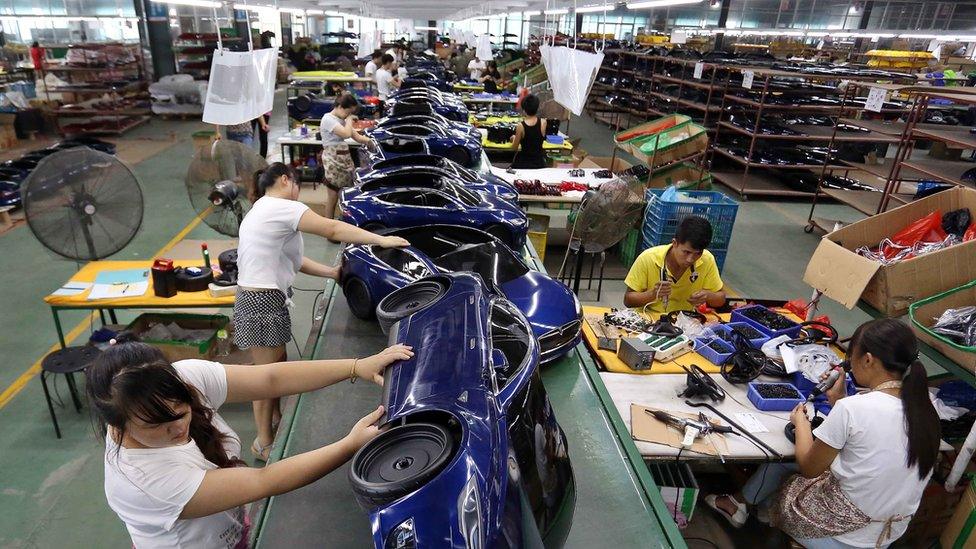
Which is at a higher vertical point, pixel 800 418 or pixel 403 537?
pixel 403 537

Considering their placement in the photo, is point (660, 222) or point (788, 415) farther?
point (660, 222)

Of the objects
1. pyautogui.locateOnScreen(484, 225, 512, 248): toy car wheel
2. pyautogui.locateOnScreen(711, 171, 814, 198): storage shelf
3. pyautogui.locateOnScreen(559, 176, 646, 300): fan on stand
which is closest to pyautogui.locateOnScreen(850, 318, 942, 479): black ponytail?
pyautogui.locateOnScreen(484, 225, 512, 248): toy car wheel

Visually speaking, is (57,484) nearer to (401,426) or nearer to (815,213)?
(401,426)

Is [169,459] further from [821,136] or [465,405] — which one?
[821,136]

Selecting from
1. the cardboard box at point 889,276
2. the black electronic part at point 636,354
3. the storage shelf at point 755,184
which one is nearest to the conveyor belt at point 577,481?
the black electronic part at point 636,354

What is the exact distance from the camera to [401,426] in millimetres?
1394

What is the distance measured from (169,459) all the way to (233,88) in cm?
329

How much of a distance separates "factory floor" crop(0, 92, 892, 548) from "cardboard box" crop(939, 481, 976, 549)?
9.18ft

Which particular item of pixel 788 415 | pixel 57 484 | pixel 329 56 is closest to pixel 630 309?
pixel 788 415

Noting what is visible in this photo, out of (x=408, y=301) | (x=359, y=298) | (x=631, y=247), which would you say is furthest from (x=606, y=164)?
(x=408, y=301)

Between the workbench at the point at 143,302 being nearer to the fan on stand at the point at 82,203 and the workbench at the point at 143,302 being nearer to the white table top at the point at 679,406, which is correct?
the fan on stand at the point at 82,203

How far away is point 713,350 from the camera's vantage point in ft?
9.38

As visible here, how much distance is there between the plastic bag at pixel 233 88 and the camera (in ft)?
12.6

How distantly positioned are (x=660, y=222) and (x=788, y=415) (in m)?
3.07
